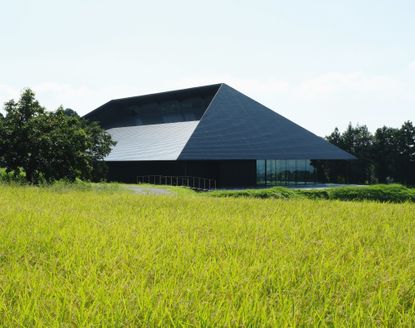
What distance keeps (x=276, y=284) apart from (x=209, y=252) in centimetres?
151

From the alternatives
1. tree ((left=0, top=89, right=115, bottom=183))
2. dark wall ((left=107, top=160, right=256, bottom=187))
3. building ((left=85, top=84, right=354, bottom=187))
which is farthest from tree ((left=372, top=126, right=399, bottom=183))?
tree ((left=0, top=89, right=115, bottom=183))

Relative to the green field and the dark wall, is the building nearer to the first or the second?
the dark wall

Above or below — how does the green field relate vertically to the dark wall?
below

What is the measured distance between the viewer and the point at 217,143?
40.0 meters

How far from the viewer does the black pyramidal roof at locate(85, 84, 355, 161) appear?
39656 millimetres

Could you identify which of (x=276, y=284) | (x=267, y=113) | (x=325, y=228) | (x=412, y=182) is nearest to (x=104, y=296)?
(x=276, y=284)

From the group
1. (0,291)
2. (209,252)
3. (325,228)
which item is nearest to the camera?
(0,291)

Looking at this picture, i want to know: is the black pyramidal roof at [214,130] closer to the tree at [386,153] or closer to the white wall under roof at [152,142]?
the white wall under roof at [152,142]

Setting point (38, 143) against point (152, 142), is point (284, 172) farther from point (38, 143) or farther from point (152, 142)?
point (38, 143)

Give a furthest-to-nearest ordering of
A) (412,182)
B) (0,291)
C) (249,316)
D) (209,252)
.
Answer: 1. (412,182)
2. (209,252)
3. (0,291)
4. (249,316)

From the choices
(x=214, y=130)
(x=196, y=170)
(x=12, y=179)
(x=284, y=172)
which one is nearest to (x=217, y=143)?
(x=214, y=130)

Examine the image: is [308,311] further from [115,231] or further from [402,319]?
[115,231]

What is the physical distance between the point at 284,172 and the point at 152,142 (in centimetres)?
1524

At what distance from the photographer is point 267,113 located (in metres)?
47.2
